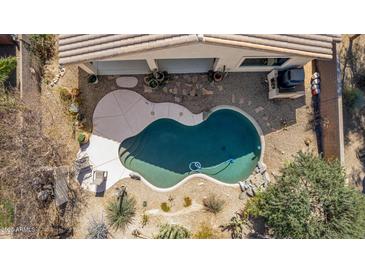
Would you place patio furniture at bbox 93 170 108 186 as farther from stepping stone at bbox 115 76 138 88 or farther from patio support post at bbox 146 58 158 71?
patio support post at bbox 146 58 158 71

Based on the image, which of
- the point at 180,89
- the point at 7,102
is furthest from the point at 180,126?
the point at 7,102

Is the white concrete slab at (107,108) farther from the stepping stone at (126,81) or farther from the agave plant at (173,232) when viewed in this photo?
the agave plant at (173,232)

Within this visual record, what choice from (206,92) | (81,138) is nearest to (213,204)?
(206,92)

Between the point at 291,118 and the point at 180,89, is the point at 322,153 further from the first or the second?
the point at 180,89

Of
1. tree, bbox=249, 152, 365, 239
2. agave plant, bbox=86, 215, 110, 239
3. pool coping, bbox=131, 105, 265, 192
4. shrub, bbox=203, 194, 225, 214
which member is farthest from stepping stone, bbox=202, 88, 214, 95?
agave plant, bbox=86, 215, 110, 239

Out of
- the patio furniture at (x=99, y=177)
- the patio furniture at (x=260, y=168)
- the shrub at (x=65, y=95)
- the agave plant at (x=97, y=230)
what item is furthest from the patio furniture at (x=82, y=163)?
the patio furniture at (x=260, y=168)

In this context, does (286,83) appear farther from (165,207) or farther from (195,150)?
(165,207)
